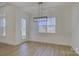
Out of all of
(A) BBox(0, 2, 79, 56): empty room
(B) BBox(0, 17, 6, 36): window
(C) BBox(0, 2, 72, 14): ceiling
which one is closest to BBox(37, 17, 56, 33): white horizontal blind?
(A) BBox(0, 2, 79, 56): empty room

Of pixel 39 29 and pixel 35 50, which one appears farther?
pixel 39 29

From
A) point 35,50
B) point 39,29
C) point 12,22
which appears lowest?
point 35,50

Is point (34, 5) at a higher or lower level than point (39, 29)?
higher

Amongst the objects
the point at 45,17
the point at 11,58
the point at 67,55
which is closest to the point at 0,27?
the point at 11,58

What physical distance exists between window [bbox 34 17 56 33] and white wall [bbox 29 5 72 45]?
Answer: 0.06 m

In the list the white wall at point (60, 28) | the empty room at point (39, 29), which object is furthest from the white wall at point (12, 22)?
the white wall at point (60, 28)

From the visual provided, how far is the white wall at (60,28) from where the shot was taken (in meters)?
1.93

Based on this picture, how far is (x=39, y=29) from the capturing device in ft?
6.68

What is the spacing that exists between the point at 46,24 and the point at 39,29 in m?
0.15

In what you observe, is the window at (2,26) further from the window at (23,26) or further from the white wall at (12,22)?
the window at (23,26)

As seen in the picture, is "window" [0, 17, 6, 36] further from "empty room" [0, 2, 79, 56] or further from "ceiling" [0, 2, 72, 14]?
"ceiling" [0, 2, 72, 14]

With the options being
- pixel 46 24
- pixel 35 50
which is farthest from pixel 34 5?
pixel 35 50

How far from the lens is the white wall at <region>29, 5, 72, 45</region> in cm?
193

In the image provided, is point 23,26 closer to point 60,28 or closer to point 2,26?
point 2,26
